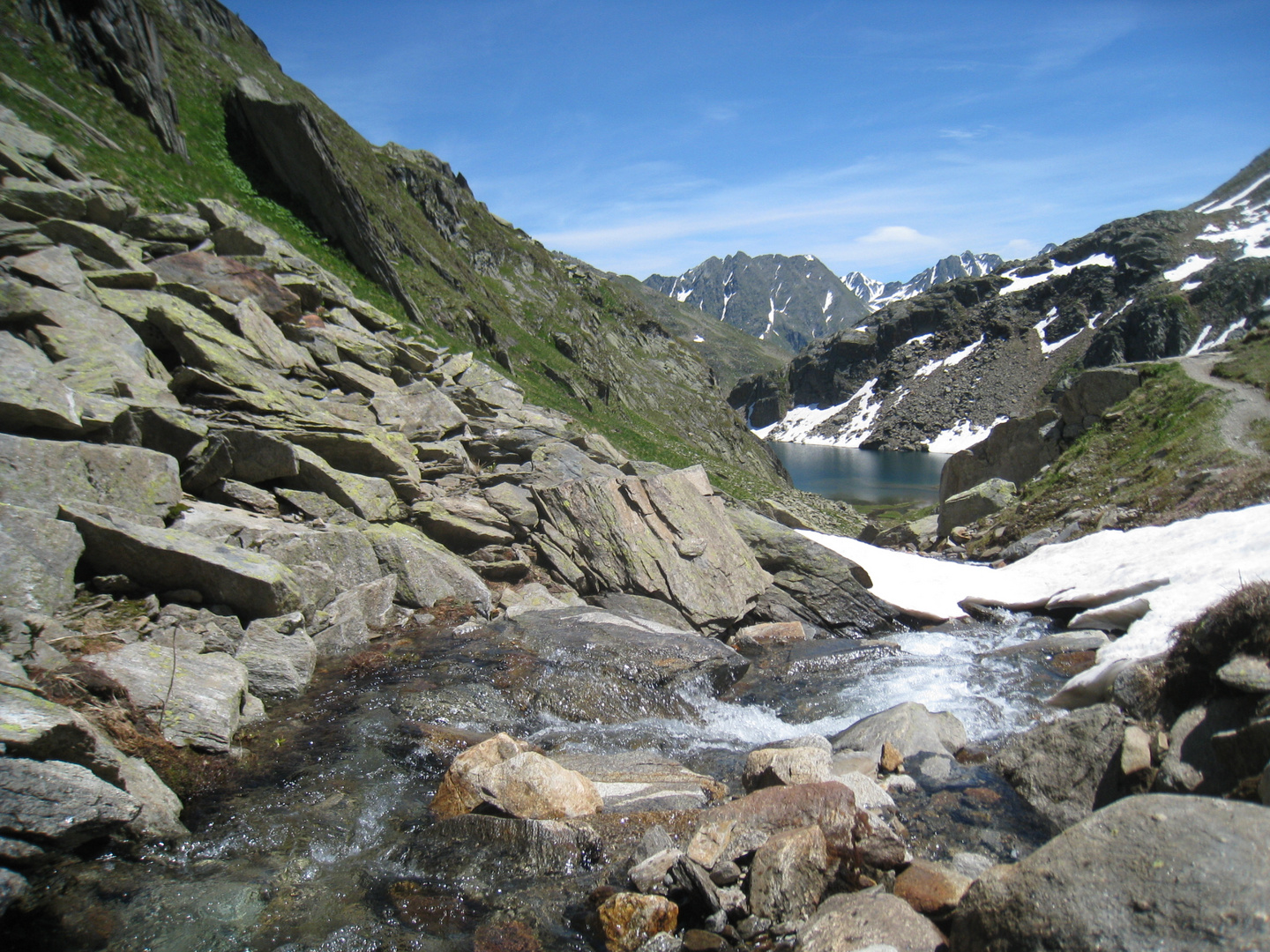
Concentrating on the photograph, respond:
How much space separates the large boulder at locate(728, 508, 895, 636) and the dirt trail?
15230 mm

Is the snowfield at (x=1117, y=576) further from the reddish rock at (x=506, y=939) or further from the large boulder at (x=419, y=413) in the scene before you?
the large boulder at (x=419, y=413)

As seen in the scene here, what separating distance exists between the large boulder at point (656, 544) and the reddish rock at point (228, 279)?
9.69 metres

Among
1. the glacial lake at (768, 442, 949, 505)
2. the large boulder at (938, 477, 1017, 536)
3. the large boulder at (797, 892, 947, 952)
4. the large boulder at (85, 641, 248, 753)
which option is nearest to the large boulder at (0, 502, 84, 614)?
the large boulder at (85, 641, 248, 753)

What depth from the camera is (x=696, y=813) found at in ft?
24.4

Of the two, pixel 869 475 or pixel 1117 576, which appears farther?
pixel 869 475

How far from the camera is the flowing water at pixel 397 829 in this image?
5.23 meters

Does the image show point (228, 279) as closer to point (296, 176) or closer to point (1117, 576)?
point (296, 176)

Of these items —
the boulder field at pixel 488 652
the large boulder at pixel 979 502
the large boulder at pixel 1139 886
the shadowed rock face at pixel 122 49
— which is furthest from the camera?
the large boulder at pixel 979 502

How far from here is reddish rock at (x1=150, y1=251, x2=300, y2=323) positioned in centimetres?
1770

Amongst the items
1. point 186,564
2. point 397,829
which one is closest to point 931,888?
point 397,829

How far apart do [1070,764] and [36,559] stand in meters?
13.2

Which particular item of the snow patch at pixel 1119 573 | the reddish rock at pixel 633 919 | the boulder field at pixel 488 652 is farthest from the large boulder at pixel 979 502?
the reddish rock at pixel 633 919

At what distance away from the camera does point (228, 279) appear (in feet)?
60.2

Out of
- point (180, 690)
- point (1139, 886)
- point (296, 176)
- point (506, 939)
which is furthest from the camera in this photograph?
point (296, 176)
